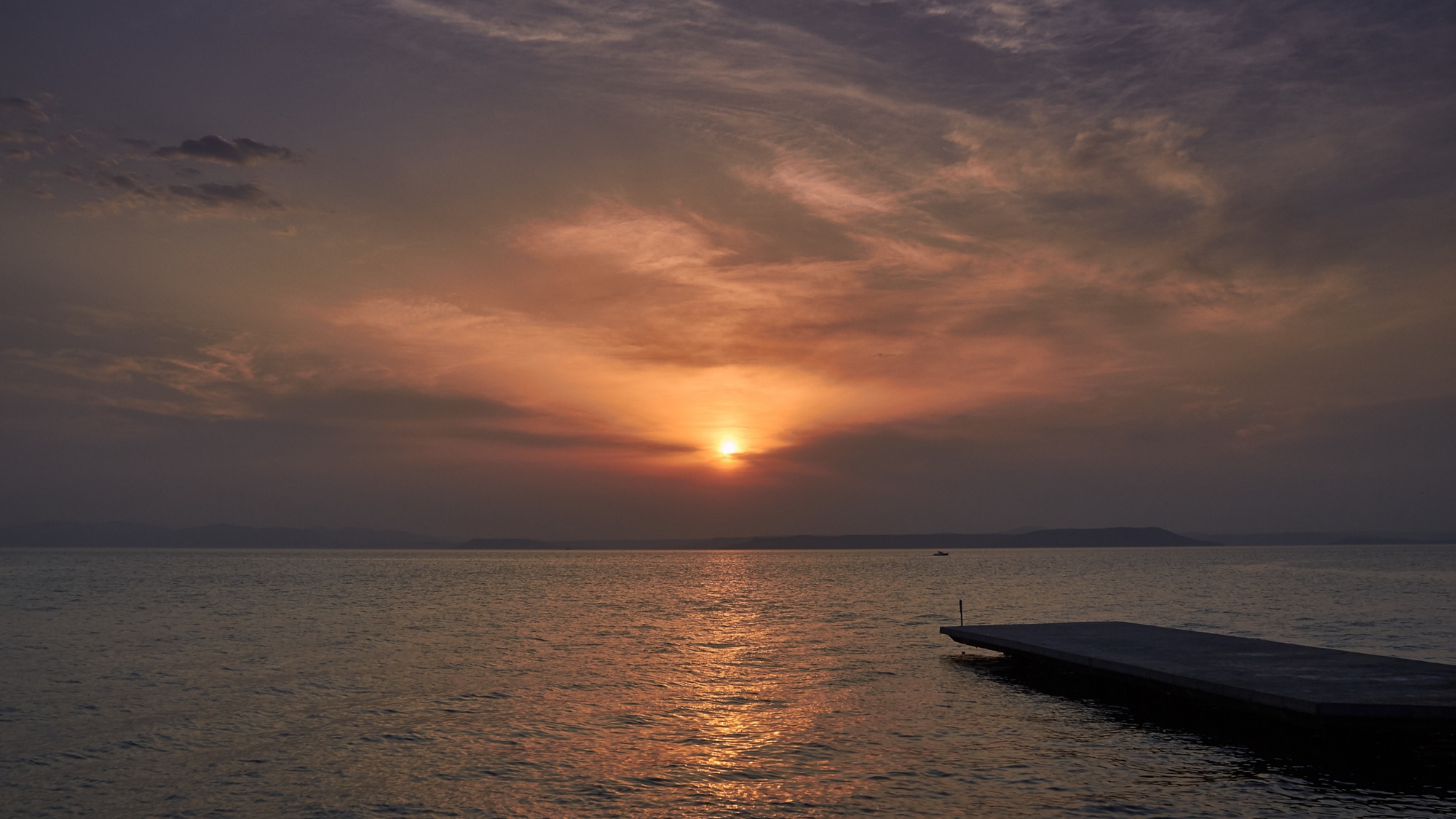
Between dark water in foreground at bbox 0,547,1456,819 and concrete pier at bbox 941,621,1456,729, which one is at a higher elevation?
concrete pier at bbox 941,621,1456,729

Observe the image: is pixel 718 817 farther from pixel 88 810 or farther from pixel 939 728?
pixel 88 810

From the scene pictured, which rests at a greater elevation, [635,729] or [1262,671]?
[1262,671]

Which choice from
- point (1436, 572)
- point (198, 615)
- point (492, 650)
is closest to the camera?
point (492, 650)

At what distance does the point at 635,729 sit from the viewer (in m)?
27.1

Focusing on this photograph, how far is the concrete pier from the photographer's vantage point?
21672 millimetres

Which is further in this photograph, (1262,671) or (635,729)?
(1262,671)

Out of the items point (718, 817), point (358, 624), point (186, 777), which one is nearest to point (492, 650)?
point (358, 624)

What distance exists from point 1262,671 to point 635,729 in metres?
19.0

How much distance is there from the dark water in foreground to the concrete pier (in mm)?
1118

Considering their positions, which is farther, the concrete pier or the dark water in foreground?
the concrete pier

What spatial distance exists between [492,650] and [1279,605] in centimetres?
6538

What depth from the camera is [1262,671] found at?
91.6ft

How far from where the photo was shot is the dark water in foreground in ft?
64.2

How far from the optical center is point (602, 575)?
164750 mm
